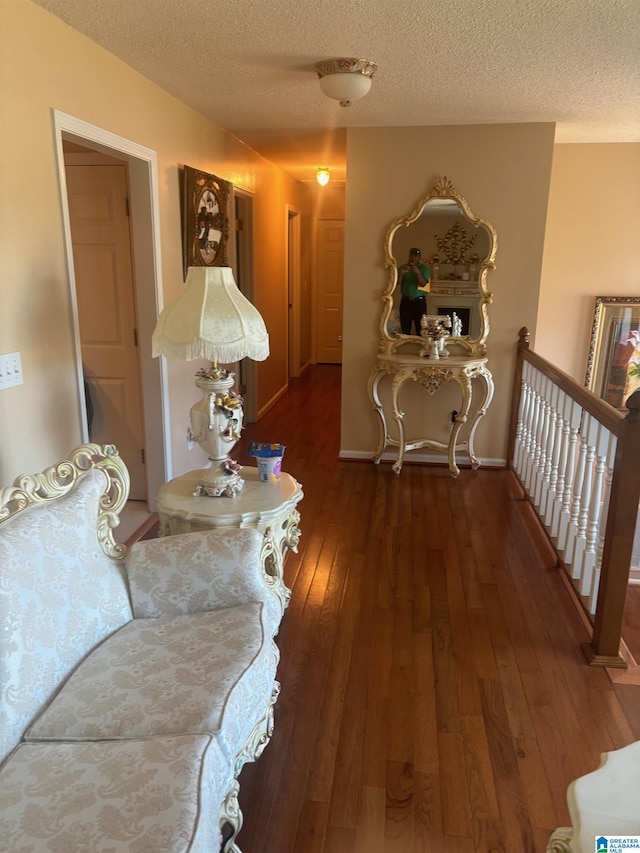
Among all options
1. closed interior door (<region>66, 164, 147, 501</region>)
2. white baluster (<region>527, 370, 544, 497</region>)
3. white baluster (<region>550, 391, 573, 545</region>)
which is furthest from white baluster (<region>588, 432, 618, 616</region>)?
closed interior door (<region>66, 164, 147, 501</region>)

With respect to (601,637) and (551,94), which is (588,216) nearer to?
(551,94)

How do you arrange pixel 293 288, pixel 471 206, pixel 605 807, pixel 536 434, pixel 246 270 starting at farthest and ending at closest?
pixel 293 288 < pixel 246 270 < pixel 471 206 < pixel 536 434 < pixel 605 807

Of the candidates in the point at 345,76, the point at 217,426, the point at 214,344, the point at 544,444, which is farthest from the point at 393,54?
the point at 544,444

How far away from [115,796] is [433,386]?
11.0ft

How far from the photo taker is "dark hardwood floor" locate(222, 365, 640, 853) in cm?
166

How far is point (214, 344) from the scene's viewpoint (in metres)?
2.12

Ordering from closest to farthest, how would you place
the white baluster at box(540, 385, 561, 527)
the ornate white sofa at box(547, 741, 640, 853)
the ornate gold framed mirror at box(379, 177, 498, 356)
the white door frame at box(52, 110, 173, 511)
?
the ornate white sofa at box(547, 741, 640, 853), the white door frame at box(52, 110, 173, 511), the white baluster at box(540, 385, 561, 527), the ornate gold framed mirror at box(379, 177, 498, 356)

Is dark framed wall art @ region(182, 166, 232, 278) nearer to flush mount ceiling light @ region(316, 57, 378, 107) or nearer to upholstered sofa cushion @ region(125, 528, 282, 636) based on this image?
flush mount ceiling light @ region(316, 57, 378, 107)

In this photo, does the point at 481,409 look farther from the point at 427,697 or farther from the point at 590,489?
the point at 427,697

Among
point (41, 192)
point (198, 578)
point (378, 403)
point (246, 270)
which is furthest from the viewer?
point (246, 270)

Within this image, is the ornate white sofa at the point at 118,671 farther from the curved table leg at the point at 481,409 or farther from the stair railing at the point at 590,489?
the curved table leg at the point at 481,409

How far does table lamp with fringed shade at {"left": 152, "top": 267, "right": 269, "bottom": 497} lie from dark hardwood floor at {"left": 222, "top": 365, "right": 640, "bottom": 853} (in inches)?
30.4

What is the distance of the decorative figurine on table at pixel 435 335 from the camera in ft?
13.7

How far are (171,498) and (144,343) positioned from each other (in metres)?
1.39
